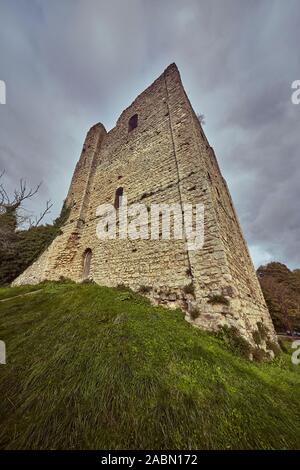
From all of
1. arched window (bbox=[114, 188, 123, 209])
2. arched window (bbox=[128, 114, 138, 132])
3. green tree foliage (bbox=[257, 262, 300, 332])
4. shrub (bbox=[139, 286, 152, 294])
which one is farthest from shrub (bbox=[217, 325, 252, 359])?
green tree foliage (bbox=[257, 262, 300, 332])

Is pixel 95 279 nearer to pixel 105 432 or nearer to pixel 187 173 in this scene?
pixel 187 173

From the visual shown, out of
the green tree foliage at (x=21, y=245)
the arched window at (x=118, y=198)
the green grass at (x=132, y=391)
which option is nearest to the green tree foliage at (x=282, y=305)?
the arched window at (x=118, y=198)

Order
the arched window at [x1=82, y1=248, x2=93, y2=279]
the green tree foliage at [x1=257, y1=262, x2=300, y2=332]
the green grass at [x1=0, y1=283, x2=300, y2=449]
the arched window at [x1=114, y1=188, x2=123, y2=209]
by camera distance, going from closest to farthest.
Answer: the green grass at [x1=0, y1=283, x2=300, y2=449] → the arched window at [x1=82, y1=248, x2=93, y2=279] → the arched window at [x1=114, y1=188, x2=123, y2=209] → the green tree foliage at [x1=257, y1=262, x2=300, y2=332]

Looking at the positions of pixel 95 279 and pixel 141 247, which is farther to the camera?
pixel 95 279

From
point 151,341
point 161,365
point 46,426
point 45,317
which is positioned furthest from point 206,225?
point 46,426

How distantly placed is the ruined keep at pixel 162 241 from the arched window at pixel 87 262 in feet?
0.18

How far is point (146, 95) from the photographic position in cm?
1157

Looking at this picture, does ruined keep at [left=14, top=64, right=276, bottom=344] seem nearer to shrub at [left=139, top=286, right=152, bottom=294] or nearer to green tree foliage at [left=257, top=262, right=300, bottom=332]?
shrub at [left=139, top=286, right=152, bottom=294]

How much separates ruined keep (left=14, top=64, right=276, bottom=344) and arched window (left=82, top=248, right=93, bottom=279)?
0.18 feet

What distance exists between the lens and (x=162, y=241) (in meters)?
6.51

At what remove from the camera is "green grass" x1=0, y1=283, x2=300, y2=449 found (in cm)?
184
